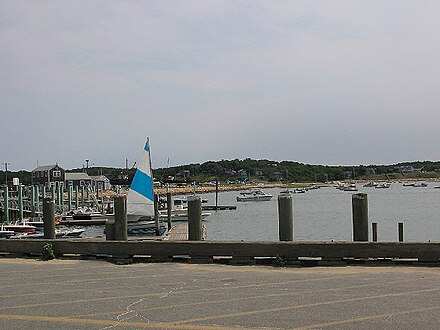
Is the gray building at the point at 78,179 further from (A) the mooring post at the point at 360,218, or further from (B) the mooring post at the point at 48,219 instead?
(A) the mooring post at the point at 360,218

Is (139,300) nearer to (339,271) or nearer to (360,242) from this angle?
(339,271)

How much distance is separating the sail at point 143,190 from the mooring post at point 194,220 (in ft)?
66.5

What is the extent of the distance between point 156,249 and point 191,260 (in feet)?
2.84

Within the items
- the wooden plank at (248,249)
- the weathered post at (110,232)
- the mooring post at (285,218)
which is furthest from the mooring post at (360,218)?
the weathered post at (110,232)

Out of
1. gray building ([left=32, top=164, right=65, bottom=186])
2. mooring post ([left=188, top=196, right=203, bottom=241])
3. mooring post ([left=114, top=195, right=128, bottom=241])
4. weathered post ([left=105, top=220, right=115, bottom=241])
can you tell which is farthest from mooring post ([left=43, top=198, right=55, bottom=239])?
gray building ([left=32, top=164, right=65, bottom=186])

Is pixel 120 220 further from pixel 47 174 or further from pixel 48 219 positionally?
pixel 47 174

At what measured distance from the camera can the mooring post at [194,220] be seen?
1480 cm

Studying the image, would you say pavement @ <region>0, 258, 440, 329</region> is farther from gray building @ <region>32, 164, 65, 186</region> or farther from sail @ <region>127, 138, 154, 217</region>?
gray building @ <region>32, 164, 65, 186</region>

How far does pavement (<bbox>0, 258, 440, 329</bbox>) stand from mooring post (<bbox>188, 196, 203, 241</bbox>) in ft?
3.84

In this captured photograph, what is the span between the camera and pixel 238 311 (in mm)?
8906

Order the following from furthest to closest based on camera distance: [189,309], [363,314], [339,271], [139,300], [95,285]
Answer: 1. [339,271]
2. [95,285]
3. [139,300]
4. [189,309]
5. [363,314]

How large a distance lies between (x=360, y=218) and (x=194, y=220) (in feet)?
12.8

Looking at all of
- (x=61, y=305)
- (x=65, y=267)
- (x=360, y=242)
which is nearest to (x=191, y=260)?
(x=65, y=267)

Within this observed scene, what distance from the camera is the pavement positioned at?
326 inches
